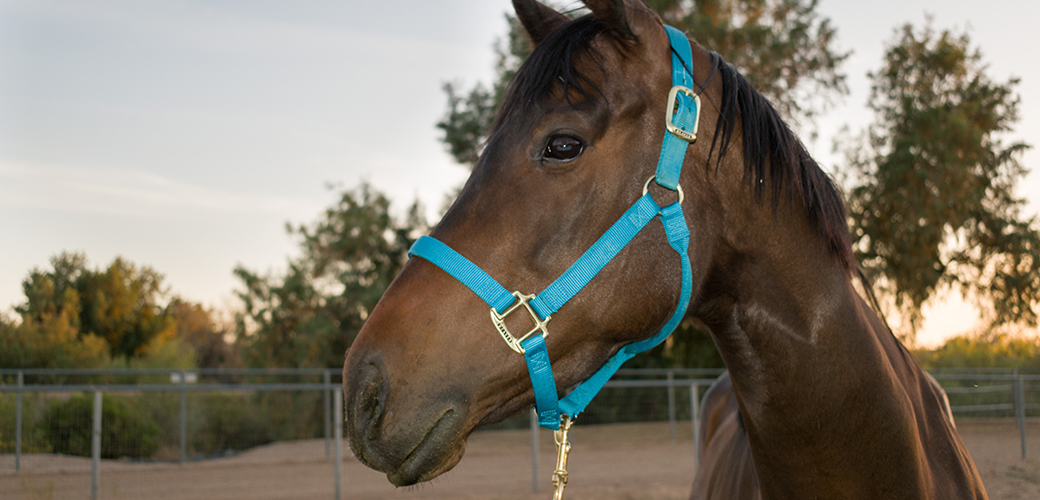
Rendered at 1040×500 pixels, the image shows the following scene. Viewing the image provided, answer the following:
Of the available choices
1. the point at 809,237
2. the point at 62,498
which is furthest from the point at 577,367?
the point at 62,498

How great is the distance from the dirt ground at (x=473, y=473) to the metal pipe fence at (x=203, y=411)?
0.30 meters

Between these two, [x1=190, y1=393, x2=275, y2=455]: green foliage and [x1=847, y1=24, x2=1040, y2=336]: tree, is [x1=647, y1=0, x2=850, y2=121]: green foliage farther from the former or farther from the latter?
[x1=190, y1=393, x2=275, y2=455]: green foliage

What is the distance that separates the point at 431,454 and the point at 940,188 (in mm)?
16585

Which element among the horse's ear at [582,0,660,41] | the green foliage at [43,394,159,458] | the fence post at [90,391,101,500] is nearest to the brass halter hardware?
the horse's ear at [582,0,660,41]

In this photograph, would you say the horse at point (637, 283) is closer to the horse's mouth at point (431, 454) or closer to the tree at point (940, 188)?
the horse's mouth at point (431, 454)

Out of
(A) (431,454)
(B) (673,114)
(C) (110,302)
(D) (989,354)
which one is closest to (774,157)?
(B) (673,114)

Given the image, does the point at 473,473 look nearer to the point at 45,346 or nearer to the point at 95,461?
the point at 95,461

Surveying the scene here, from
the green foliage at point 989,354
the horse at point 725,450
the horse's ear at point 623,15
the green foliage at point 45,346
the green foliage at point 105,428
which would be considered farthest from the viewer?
the green foliage at point 989,354

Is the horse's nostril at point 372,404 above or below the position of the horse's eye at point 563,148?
below

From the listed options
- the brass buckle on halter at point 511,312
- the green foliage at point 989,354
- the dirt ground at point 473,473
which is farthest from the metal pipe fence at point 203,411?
the brass buckle on halter at point 511,312

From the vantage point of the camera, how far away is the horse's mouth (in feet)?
3.91

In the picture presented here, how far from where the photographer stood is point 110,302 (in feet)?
63.1

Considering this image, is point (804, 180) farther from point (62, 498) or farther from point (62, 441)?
point (62, 441)

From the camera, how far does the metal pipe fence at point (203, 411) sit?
25.0 feet
